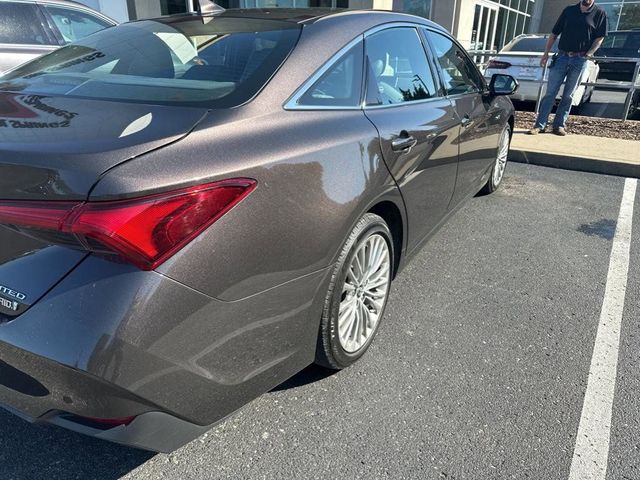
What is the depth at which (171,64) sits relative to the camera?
7.45 ft

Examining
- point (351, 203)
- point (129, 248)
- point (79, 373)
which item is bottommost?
point (79, 373)

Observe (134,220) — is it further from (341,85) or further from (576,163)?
(576,163)

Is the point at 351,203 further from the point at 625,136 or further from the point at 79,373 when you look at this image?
the point at 625,136

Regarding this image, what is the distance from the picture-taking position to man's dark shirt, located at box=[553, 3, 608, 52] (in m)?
6.80

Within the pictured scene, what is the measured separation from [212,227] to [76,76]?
1260 millimetres

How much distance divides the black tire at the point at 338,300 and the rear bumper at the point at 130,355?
1.36 feet

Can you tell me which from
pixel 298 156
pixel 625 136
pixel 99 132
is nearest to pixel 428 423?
pixel 298 156

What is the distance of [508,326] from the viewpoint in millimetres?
2898

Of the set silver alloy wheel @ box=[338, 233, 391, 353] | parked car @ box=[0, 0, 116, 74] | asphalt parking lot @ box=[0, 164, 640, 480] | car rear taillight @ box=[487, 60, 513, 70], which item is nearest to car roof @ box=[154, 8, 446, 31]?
silver alloy wheel @ box=[338, 233, 391, 353]

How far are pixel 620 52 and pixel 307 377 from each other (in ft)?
45.9

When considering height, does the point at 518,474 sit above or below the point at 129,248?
below

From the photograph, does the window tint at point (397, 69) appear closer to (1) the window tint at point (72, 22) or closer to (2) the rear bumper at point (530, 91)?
(1) the window tint at point (72, 22)

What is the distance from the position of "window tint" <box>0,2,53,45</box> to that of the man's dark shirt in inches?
268

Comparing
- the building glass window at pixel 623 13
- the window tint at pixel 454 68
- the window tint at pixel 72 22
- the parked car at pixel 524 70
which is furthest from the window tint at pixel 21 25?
the building glass window at pixel 623 13
